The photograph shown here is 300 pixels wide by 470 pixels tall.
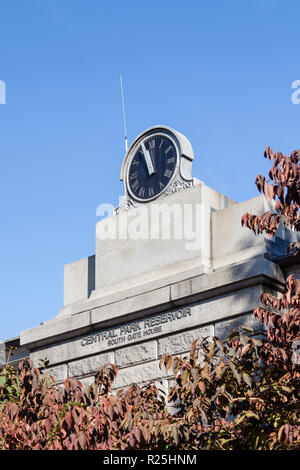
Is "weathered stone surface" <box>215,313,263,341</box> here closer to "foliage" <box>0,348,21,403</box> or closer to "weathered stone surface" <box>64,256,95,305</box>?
"foliage" <box>0,348,21,403</box>

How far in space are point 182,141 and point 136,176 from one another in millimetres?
1202

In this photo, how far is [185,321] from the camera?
12.3m

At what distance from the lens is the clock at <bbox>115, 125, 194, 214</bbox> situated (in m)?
13.3

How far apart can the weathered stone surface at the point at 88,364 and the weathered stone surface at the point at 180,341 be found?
1083mm

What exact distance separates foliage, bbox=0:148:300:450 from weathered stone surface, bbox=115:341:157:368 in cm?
336

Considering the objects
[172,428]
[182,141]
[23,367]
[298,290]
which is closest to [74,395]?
[23,367]

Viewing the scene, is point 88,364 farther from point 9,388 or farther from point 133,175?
point 133,175

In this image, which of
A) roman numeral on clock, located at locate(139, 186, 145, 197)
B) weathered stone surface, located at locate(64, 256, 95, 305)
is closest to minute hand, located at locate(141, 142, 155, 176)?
roman numeral on clock, located at locate(139, 186, 145, 197)

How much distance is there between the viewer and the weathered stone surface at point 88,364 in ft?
43.4

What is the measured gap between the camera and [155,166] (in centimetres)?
1372

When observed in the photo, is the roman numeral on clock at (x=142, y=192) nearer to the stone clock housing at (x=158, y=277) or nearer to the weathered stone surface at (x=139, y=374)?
the stone clock housing at (x=158, y=277)

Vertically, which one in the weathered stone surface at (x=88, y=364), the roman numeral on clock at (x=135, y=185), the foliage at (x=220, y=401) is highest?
the roman numeral on clock at (x=135, y=185)

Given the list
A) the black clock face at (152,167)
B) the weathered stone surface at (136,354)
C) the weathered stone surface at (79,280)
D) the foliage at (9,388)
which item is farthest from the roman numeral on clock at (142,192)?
the foliage at (9,388)
